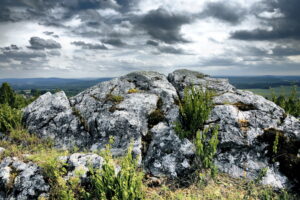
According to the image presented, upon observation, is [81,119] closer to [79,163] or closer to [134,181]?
[79,163]

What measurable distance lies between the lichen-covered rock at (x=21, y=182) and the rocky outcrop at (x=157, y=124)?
9.09 feet

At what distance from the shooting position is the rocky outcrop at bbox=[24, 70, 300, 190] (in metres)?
7.07

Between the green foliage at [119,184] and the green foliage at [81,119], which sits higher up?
the green foliage at [81,119]

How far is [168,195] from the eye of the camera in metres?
5.84

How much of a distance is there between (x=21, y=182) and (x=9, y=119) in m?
5.15

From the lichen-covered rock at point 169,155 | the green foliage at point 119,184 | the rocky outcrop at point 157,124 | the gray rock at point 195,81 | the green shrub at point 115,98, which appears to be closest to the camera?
the green foliage at point 119,184

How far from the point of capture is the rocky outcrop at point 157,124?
7.07 m

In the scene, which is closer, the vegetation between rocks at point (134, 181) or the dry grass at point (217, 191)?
the vegetation between rocks at point (134, 181)

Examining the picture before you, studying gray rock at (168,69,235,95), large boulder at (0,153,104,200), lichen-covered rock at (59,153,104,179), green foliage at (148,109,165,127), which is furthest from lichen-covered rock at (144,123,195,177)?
gray rock at (168,69,235,95)

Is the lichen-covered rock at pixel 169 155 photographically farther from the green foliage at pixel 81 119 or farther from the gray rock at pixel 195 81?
the gray rock at pixel 195 81

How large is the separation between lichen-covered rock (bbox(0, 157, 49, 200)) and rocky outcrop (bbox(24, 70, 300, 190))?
277 centimetres

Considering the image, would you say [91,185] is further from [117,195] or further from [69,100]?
[69,100]

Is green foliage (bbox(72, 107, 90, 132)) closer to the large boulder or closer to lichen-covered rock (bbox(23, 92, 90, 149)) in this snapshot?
lichen-covered rock (bbox(23, 92, 90, 149))

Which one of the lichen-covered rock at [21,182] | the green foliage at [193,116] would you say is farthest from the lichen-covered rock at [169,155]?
the lichen-covered rock at [21,182]
